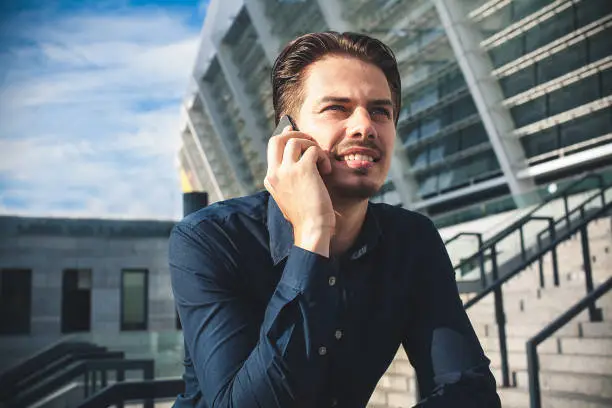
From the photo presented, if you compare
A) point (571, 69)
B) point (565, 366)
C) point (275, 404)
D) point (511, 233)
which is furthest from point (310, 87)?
point (571, 69)

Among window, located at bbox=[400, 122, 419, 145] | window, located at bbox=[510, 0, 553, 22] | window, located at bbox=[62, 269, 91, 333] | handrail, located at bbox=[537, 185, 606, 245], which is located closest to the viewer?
handrail, located at bbox=[537, 185, 606, 245]

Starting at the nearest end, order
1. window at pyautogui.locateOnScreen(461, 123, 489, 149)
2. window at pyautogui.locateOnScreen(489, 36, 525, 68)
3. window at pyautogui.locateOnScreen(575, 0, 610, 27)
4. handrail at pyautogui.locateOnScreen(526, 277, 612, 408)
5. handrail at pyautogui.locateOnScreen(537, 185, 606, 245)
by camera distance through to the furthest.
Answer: handrail at pyautogui.locateOnScreen(526, 277, 612, 408)
handrail at pyautogui.locateOnScreen(537, 185, 606, 245)
window at pyautogui.locateOnScreen(575, 0, 610, 27)
window at pyautogui.locateOnScreen(489, 36, 525, 68)
window at pyautogui.locateOnScreen(461, 123, 489, 149)

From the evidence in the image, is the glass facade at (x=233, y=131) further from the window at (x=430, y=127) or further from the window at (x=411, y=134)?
the window at (x=430, y=127)

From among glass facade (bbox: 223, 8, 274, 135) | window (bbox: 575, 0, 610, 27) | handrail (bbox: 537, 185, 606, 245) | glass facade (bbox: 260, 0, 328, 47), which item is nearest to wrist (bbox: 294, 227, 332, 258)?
handrail (bbox: 537, 185, 606, 245)

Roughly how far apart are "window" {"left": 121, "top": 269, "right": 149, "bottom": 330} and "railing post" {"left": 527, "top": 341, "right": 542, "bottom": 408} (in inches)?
675

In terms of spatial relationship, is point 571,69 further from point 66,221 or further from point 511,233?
point 66,221

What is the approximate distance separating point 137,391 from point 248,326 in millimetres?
3360

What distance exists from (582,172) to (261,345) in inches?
999

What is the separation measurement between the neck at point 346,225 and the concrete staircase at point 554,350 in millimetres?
2257

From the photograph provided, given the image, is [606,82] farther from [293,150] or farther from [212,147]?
[212,147]

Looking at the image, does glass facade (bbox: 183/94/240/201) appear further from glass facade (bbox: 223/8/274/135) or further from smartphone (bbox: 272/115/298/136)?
smartphone (bbox: 272/115/298/136)

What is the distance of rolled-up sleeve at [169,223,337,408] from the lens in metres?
1.51

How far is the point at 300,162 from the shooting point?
5.48 ft

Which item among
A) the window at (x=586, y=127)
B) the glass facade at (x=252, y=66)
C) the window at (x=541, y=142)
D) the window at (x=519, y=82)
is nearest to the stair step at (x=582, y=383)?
the window at (x=586, y=127)
